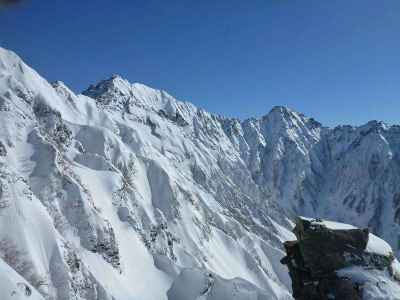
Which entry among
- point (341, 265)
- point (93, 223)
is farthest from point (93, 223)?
point (341, 265)

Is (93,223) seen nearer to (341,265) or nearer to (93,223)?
(93,223)

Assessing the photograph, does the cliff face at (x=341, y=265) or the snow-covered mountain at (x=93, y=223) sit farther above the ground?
the snow-covered mountain at (x=93, y=223)

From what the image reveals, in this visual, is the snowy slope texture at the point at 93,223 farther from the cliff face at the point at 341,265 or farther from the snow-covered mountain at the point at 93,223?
the cliff face at the point at 341,265

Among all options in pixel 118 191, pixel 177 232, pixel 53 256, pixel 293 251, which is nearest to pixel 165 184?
pixel 177 232

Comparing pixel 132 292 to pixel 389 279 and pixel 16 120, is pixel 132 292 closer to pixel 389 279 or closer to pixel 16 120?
pixel 16 120

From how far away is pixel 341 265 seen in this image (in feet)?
90.8

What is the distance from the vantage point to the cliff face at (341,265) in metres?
26.1

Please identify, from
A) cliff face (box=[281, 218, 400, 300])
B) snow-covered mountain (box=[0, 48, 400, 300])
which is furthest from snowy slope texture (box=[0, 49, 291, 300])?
cliff face (box=[281, 218, 400, 300])

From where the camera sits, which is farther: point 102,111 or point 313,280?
point 102,111

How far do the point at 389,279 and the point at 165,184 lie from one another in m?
105

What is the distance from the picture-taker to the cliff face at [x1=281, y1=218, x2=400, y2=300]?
26062mm

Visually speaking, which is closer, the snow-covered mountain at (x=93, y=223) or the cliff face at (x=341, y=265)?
the cliff face at (x=341, y=265)

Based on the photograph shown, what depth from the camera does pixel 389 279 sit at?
26453 mm

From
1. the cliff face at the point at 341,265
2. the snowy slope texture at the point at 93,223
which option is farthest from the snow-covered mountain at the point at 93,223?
the cliff face at the point at 341,265
